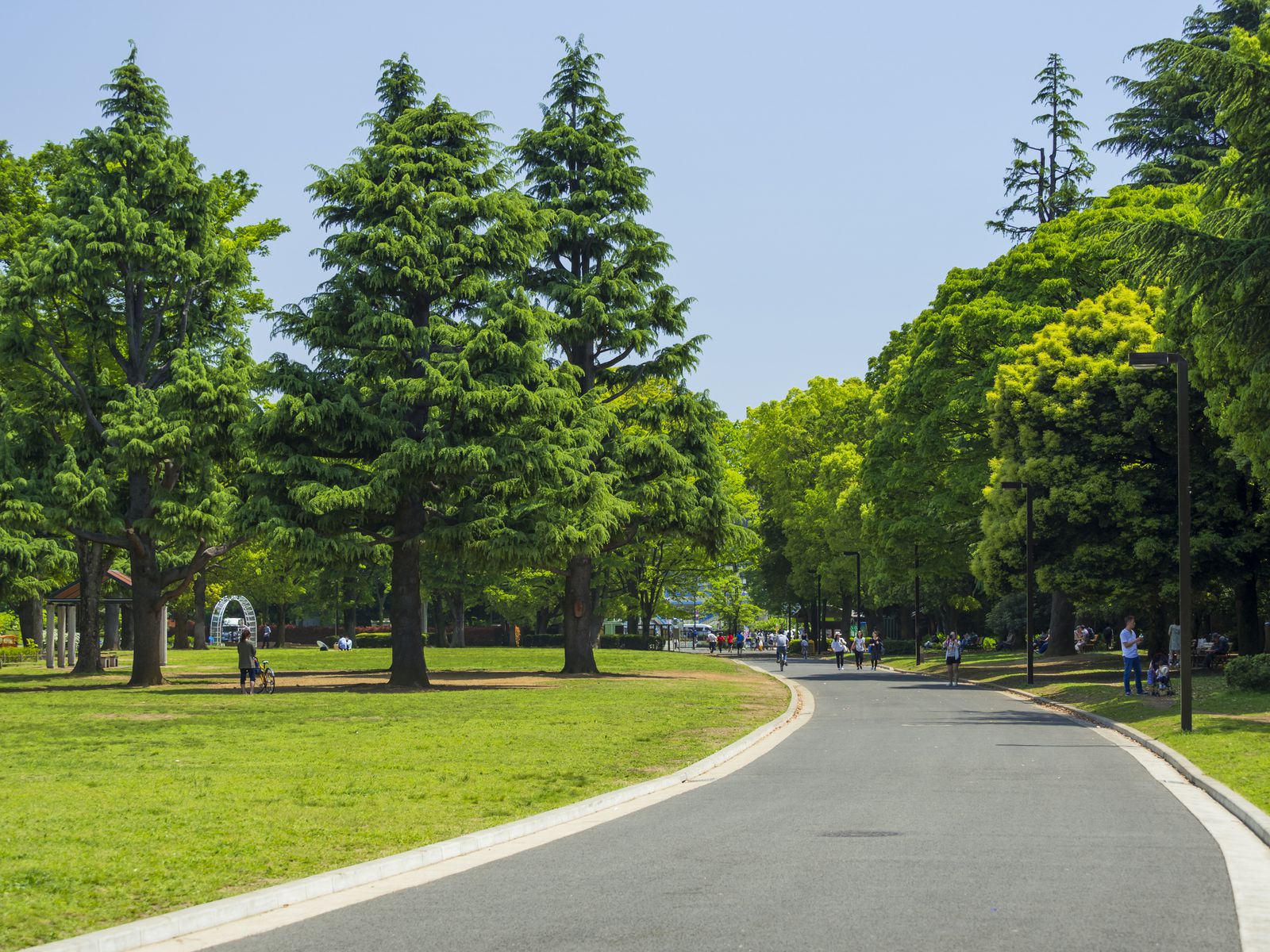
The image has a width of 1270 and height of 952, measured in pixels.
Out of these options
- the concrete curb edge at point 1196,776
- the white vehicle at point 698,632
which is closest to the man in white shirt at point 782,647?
the concrete curb edge at point 1196,776

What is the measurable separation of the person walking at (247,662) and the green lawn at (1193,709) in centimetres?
1904

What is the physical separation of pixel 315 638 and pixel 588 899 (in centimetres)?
9913

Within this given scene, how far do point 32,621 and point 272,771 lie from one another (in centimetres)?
5990

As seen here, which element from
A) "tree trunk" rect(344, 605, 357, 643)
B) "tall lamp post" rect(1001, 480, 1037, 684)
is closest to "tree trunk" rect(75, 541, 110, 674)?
"tall lamp post" rect(1001, 480, 1037, 684)

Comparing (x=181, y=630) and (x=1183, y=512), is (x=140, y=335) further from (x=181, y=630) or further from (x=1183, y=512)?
(x=181, y=630)

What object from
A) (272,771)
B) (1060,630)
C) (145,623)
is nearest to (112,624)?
(145,623)

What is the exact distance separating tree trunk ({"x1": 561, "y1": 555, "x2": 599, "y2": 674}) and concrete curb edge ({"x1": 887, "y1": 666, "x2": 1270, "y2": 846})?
16.6m

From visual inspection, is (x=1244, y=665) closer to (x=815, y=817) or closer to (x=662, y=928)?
(x=815, y=817)

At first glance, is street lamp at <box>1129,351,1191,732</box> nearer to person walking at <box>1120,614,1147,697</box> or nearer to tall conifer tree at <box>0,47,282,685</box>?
person walking at <box>1120,614,1147,697</box>

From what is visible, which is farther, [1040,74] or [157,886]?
[1040,74]

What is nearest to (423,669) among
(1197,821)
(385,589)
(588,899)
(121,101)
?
(121,101)

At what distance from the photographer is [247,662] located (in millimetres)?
34375

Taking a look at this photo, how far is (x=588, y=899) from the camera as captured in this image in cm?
963

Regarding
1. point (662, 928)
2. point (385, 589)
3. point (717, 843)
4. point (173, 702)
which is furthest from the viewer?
point (385, 589)
